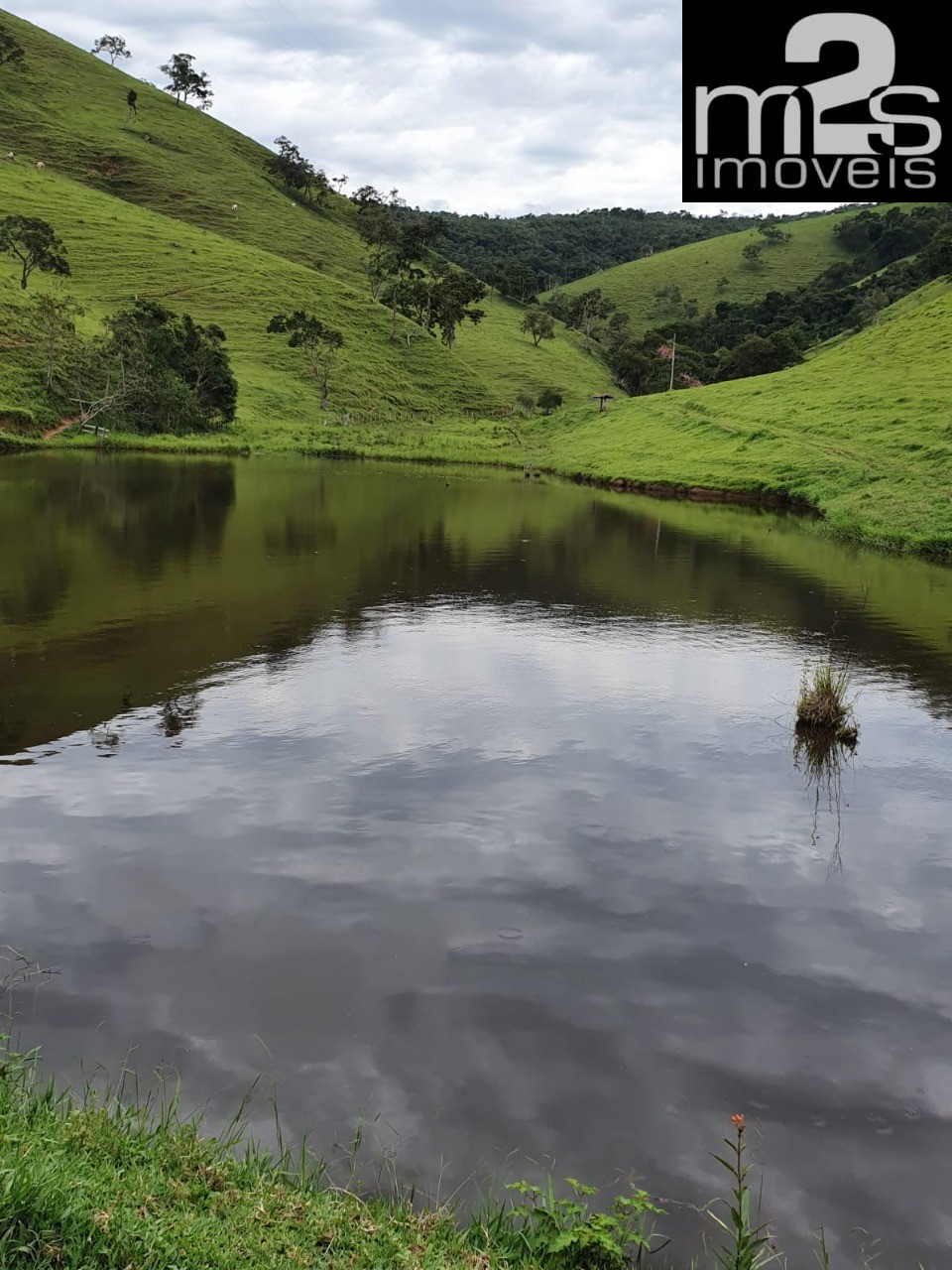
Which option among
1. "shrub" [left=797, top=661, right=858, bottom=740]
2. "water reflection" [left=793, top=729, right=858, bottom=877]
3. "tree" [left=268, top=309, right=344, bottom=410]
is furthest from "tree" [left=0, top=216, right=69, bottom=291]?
"water reflection" [left=793, top=729, right=858, bottom=877]

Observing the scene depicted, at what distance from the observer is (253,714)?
1273 centimetres

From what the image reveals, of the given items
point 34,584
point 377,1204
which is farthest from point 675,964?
point 34,584

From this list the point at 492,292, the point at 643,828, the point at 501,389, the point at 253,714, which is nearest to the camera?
the point at 643,828

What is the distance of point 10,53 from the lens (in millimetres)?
133875

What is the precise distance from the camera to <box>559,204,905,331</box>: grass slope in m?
157

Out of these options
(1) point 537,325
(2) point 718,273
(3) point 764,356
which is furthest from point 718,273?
(3) point 764,356

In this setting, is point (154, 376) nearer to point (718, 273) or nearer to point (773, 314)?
point (773, 314)

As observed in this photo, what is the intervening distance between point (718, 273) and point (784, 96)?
14207 cm

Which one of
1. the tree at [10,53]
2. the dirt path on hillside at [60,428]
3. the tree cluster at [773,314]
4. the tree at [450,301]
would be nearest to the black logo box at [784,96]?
the dirt path on hillside at [60,428]

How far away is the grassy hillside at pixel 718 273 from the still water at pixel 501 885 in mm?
143927

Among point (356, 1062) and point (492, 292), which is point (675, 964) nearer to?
point (356, 1062)

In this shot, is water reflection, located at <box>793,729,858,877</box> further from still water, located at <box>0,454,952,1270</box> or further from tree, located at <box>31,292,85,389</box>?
tree, located at <box>31,292,85,389</box>

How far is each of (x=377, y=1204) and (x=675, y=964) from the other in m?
3.25

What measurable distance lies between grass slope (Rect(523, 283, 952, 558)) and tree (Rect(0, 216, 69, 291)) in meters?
44.2
